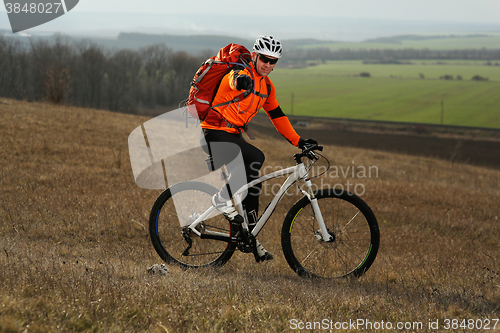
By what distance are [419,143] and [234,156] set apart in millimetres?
56634

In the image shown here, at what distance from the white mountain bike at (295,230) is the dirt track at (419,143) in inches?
1688

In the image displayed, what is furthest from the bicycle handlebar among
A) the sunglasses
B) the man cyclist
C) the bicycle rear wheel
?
the bicycle rear wheel

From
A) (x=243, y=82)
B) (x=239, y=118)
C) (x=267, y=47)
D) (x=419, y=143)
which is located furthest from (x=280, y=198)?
(x=419, y=143)

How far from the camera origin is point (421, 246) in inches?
329

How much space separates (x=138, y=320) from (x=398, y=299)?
2.80 m

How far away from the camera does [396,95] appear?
109 meters

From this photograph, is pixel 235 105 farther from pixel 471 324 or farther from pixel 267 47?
pixel 471 324

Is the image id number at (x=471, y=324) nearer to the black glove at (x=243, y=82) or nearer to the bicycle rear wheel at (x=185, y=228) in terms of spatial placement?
the bicycle rear wheel at (x=185, y=228)

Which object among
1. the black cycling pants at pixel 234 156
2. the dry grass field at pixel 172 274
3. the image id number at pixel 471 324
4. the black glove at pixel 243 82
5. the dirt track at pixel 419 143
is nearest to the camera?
the dry grass field at pixel 172 274

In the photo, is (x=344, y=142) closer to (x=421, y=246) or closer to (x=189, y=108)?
(x=421, y=246)

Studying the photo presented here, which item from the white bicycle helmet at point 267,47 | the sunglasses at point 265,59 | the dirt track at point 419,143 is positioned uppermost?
the white bicycle helmet at point 267,47

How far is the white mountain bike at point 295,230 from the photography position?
190 inches

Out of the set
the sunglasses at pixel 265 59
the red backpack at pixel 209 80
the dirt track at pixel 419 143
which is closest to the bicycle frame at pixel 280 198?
the red backpack at pixel 209 80

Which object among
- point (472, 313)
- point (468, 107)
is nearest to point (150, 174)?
point (472, 313)
